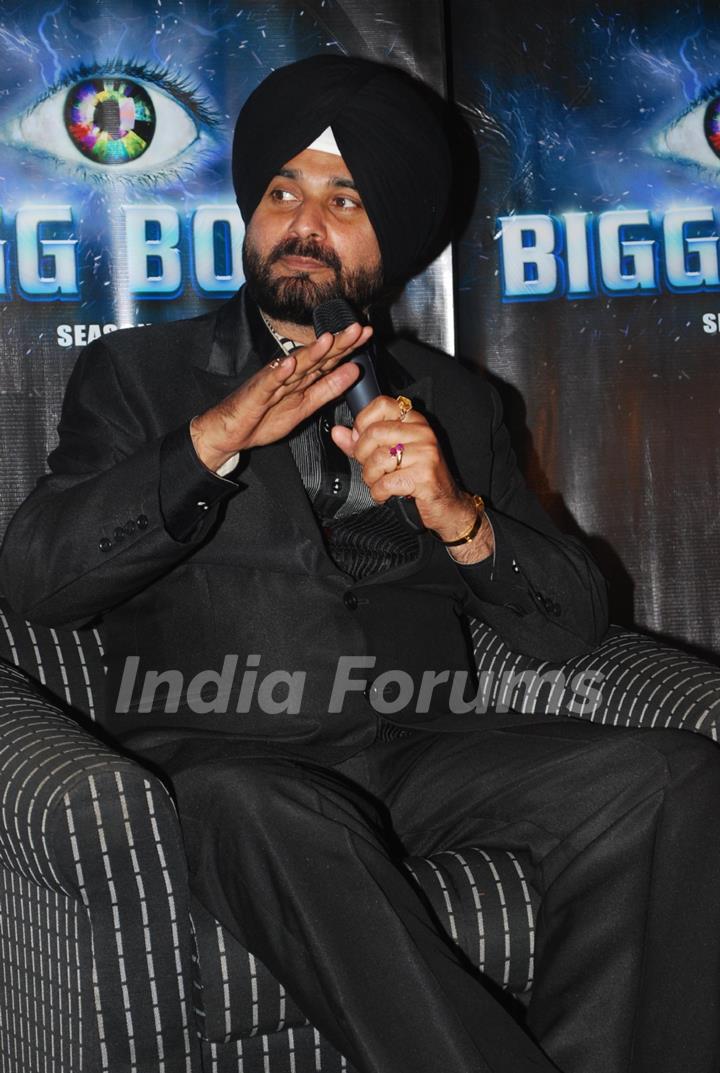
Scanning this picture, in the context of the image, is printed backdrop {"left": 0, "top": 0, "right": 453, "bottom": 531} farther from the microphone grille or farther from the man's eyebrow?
the microphone grille

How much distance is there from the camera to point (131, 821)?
1.49 metres

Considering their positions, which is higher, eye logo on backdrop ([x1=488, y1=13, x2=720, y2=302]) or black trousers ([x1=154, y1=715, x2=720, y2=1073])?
eye logo on backdrop ([x1=488, y1=13, x2=720, y2=302])

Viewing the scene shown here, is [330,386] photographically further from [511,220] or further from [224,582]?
[511,220]

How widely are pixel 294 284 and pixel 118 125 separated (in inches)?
43.0

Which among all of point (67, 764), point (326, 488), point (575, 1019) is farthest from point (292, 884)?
point (326, 488)

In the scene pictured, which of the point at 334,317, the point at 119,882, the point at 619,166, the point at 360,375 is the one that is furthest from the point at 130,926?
the point at 619,166

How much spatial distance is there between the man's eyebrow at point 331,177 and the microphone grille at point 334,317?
0.33 meters

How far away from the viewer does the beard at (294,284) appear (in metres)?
2.10

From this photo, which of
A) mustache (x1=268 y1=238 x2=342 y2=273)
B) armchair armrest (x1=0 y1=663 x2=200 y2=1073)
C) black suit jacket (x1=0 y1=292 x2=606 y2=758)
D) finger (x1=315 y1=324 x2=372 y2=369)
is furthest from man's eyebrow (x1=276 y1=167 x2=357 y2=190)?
armchair armrest (x1=0 y1=663 x2=200 y2=1073)

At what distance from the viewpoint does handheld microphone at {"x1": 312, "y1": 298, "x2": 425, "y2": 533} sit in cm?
171

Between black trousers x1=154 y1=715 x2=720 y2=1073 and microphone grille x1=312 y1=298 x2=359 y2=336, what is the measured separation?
2.04ft

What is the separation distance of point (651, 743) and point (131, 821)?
0.72 meters

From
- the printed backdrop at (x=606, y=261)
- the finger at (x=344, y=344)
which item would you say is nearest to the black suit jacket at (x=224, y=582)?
the finger at (x=344, y=344)

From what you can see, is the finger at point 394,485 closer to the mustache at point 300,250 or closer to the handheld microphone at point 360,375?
the handheld microphone at point 360,375
